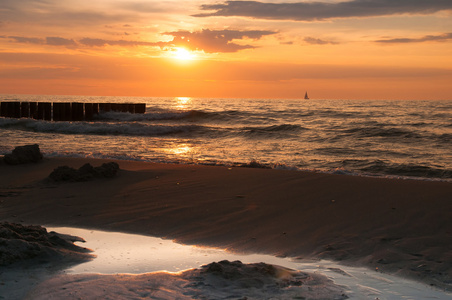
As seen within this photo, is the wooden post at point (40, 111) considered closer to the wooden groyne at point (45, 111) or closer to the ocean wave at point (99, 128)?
the wooden groyne at point (45, 111)

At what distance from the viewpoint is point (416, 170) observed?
10688 mm

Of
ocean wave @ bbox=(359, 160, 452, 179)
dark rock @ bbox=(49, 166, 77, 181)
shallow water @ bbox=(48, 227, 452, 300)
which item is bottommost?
ocean wave @ bbox=(359, 160, 452, 179)

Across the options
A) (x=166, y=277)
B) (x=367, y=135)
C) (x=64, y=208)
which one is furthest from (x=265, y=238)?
(x=367, y=135)

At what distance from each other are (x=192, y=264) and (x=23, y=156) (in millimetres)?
6526

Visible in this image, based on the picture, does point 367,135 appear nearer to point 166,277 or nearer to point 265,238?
point 265,238

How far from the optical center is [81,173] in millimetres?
7426

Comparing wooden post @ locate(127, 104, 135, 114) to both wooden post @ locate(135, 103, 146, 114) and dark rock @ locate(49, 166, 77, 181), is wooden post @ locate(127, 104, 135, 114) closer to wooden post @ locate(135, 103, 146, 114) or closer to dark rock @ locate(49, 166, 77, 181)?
wooden post @ locate(135, 103, 146, 114)

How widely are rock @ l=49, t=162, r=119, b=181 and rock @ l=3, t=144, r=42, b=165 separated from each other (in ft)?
6.63

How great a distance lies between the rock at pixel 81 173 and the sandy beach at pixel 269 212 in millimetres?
141

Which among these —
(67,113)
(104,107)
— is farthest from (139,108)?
(67,113)

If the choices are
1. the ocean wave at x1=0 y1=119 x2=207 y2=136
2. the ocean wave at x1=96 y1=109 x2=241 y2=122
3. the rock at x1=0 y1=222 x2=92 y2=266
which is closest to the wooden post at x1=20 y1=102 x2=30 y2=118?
the ocean wave at x1=96 y1=109 x2=241 y2=122

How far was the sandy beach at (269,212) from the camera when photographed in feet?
13.8

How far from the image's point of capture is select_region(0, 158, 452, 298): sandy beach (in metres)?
4.21

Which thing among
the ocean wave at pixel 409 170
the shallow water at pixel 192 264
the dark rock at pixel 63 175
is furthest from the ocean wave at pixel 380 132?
the shallow water at pixel 192 264
